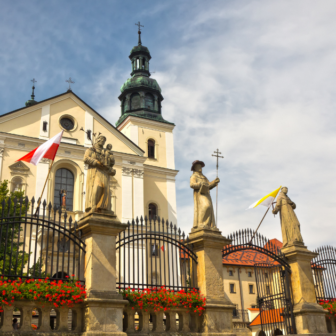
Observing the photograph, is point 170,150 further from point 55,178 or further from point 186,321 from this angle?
point 186,321

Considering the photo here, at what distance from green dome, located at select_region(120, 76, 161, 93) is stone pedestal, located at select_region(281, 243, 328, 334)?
27.5 metres

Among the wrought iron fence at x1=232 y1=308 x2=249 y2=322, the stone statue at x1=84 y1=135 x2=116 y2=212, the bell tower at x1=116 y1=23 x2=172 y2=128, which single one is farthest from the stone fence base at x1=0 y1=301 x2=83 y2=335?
the wrought iron fence at x1=232 y1=308 x2=249 y2=322

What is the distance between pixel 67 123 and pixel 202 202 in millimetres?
21283

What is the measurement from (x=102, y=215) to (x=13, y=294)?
2.32 m

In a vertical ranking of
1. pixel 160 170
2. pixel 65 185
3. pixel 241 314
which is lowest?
pixel 241 314

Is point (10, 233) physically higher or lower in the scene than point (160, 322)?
higher

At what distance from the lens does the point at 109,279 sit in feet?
28.0

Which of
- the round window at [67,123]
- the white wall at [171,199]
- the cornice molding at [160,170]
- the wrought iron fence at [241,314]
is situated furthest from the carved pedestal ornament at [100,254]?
the wrought iron fence at [241,314]

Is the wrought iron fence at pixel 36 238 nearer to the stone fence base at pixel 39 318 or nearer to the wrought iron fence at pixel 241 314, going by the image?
the stone fence base at pixel 39 318

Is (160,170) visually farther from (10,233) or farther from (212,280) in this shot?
(212,280)

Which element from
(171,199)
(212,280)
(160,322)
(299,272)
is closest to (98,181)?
(160,322)

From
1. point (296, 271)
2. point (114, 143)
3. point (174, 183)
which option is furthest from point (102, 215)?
point (174, 183)

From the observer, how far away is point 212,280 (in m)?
10.2

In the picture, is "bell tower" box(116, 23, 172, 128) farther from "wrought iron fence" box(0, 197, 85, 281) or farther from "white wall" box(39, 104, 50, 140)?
"wrought iron fence" box(0, 197, 85, 281)
